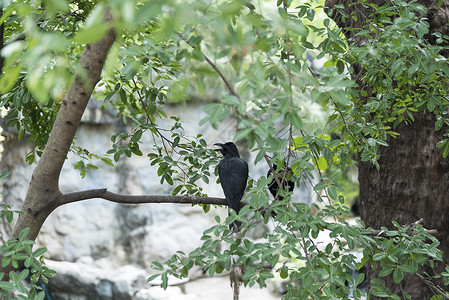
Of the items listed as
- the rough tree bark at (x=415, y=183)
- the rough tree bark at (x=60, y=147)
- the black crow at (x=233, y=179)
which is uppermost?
the rough tree bark at (x=60, y=147)

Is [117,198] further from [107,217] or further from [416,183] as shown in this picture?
[107,217]

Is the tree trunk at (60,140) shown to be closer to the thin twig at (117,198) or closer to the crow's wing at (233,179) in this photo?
the thin twig at (117,198)

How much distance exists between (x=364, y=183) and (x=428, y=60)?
111 cm

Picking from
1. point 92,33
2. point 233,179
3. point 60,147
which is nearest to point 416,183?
point 233,179

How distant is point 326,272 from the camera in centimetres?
111

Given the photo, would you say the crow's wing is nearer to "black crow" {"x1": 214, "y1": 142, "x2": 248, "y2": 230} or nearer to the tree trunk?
"black crow" {"x1": 214, "y1": 142, "x2": 248, "y2": 230}

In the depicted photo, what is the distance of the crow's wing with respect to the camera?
74.0 inches

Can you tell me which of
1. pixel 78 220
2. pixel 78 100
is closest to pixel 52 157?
pixel 78 100

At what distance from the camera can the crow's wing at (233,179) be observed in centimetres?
188

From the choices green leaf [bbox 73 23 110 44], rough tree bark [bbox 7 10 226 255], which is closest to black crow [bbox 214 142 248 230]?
rough tree bark [bbox 7 10 226 255]

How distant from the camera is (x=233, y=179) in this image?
6.26 feet

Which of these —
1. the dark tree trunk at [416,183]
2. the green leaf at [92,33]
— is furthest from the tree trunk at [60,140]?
the dark tree trunk at [416,183]

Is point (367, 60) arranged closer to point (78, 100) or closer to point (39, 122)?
point (78, 100)

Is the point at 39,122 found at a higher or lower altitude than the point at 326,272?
lower
